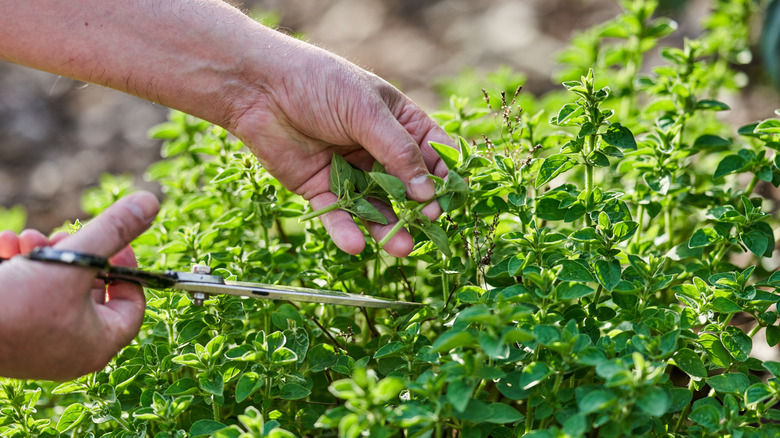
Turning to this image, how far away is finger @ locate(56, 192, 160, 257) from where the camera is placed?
128cm

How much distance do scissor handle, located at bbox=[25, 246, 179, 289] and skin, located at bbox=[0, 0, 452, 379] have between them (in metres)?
0.18

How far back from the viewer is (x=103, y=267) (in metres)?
1.28

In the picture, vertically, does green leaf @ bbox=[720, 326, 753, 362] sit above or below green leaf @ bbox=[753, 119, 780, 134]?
below

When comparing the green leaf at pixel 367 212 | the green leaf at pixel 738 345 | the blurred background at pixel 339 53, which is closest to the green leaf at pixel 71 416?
the green leaf at pixel 367 212

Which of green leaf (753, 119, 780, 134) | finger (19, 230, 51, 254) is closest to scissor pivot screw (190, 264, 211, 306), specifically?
finger (19, 230, 51, 254)

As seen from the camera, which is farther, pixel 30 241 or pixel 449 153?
pixel 449 153

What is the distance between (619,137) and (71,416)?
149 cm

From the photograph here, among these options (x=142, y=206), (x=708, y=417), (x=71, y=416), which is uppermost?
(x=142, y=206)

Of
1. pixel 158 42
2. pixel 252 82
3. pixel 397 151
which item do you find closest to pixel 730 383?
pixel 397 151

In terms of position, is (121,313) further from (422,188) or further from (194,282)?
(422,188)

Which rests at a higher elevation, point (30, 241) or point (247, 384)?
point (30, 241)

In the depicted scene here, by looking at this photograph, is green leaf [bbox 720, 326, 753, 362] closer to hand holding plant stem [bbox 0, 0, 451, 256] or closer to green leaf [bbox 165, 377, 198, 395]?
hand holding plant stem [bbox 0, 0, 451, 256]

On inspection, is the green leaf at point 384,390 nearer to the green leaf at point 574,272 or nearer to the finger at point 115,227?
the green leaf at point 574,272

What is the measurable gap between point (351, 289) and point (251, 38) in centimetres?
78
